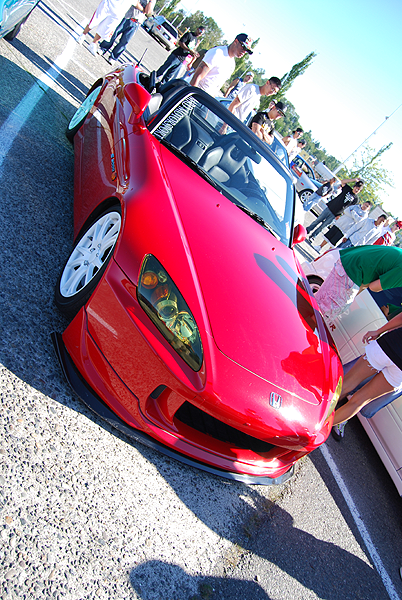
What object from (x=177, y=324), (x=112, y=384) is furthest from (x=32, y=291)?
(x=177, y=324)

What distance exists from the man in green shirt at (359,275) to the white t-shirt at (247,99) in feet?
12.0

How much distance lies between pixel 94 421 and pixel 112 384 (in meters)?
0.27

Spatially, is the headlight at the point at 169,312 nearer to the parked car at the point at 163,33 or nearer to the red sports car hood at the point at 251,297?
the red sports car hood at the point at 251,297

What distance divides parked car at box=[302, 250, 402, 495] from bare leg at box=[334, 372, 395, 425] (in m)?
0.15

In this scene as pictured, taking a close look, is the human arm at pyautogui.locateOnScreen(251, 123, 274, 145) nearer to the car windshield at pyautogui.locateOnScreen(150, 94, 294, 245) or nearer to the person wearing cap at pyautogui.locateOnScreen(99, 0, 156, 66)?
the car windshield at pyautogui.locateOnScreen(150, 94, 294, 245)

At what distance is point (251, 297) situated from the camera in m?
2.38

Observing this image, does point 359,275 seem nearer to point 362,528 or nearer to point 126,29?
point 362,528

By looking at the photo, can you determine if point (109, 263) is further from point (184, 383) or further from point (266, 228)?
point (266, 228)

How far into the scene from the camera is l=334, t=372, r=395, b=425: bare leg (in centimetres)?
328

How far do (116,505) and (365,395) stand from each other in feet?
7.51

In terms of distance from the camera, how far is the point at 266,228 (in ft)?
10.1

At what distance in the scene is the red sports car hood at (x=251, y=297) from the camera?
2109mm

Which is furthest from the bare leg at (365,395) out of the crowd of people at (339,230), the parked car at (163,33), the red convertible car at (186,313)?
the parked car at (163,33)

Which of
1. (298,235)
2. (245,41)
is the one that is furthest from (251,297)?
(245,41)
